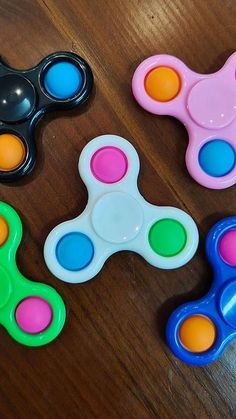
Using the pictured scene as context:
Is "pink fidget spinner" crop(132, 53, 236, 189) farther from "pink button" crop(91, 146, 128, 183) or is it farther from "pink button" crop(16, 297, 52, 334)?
"pink button" crop(16, 297, 52, 334)

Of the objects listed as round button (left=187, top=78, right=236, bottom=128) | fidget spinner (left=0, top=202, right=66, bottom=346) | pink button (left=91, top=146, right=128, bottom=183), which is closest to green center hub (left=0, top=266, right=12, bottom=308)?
fidget spinner (left=0, top=202, right=66, bottom=346)

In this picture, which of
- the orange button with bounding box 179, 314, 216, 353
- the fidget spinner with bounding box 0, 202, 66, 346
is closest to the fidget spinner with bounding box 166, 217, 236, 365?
the orange button with bounding box 179, 314, 216, 353

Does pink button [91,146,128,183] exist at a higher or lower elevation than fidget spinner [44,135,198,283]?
higher

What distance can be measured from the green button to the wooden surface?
0.03 m

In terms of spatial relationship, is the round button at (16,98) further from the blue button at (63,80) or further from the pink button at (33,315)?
the pink button at (33,315)

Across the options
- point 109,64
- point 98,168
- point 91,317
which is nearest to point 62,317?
point 91,317

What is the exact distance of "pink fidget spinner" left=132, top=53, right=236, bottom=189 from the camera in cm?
49

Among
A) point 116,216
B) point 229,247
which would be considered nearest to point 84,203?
point 116,216

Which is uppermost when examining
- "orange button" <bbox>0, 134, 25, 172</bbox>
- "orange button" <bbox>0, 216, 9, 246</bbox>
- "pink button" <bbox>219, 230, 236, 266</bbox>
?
"orange button" <bbox>0, 134, 25, 172</bbox>

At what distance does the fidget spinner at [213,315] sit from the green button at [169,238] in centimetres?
3

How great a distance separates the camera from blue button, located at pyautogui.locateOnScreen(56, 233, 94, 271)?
488 millimetres

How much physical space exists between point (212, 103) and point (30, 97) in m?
0.17

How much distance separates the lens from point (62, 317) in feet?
1.62

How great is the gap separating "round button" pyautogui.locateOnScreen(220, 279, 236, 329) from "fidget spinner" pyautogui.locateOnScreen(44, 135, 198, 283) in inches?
1.7
